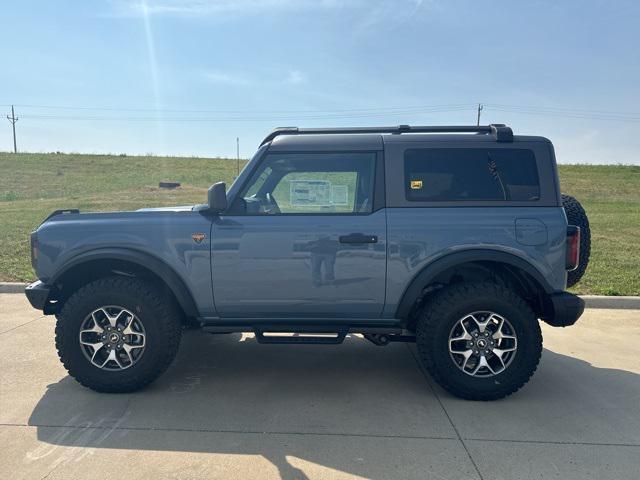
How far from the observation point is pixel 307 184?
3.72 m

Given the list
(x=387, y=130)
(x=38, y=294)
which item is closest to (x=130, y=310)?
(x=38, y=294)

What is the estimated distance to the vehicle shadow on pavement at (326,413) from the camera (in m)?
2.87

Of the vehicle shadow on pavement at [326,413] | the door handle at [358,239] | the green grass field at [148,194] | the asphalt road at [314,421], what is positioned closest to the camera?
the asphalt road at [314,421]

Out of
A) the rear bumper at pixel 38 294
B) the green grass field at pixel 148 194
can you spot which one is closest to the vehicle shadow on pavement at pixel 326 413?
the rear bumper at pixel 38 294

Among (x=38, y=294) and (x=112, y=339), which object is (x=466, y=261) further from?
(x=38, y=294)

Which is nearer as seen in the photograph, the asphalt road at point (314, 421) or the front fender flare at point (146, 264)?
the asphalt road at point (314, 421)

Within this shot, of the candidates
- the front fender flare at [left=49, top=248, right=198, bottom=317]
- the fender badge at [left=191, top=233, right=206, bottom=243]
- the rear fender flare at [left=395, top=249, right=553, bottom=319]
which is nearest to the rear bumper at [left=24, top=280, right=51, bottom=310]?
the front fender flare at [left=49, top=248, right=198, bottom=317]

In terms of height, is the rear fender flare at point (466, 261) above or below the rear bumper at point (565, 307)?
above

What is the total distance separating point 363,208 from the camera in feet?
11.7

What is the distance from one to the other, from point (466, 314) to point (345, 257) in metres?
1.00

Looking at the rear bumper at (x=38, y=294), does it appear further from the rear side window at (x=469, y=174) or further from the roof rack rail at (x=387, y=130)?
the rear side window at (x=469, y=174)

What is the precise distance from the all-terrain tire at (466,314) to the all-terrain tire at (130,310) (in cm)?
202

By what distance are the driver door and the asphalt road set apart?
26.8 inches

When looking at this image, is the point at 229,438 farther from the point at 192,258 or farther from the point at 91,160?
the point at 91,160
